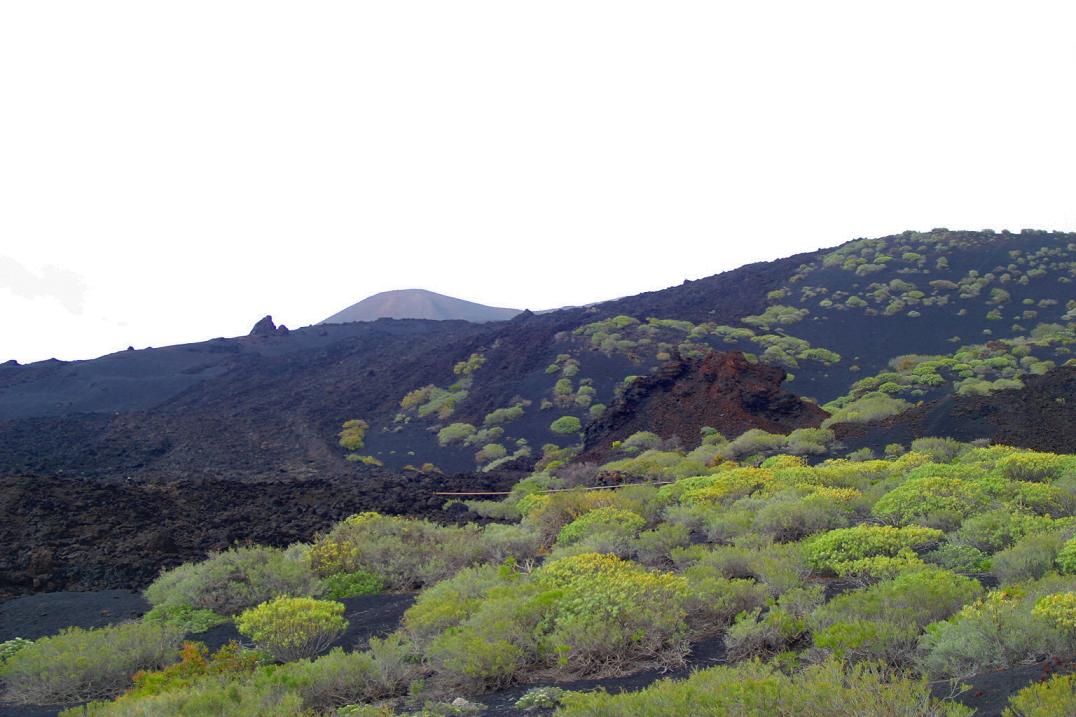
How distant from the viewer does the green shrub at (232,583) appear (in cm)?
990

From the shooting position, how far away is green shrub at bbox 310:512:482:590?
35.2 feet

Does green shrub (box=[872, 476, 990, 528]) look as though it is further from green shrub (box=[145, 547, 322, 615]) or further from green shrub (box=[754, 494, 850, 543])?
green shrub (box=[145, 547, 322, 615])

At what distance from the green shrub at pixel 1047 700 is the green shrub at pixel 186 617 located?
8.53 m

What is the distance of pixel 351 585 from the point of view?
10391mm

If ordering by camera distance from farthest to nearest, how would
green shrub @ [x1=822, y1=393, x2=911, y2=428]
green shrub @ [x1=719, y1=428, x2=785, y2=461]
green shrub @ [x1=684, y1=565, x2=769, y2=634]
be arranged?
green shrub @ [x1=822, y1=393, x2=911, y2=428], green shrub @ [x1=719, y1=428, x2=785, y2=461], green shrub @ [x1=684, y1=565, x2=769, y2=634]

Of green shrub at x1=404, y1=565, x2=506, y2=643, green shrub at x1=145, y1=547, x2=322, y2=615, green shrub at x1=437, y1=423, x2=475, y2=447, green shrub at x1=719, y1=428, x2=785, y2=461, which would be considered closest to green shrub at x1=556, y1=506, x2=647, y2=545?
green shrub at x1=404, y1=565, x2=506, y2=643

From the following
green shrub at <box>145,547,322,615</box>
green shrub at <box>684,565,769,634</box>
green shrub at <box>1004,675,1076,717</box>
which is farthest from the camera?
green shrub at <box>145,547,322,615</box>

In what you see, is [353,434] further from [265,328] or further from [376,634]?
[265,328]

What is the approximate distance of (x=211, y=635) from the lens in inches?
347

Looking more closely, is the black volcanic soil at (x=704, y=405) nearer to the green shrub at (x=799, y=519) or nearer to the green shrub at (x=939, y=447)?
the green shrub at (x=939, y=447)

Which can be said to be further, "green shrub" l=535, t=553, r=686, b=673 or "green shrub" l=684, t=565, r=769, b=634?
"green shrub" l=684, t=565, r=769, b=634

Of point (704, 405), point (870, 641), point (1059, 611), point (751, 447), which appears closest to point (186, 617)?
point (870, 641)

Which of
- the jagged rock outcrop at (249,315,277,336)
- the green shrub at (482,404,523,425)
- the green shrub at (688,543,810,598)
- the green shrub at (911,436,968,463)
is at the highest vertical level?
the jagged rock outcrop at (249,315,277,336)

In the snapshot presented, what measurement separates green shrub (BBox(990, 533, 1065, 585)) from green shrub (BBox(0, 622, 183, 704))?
8447 mm
